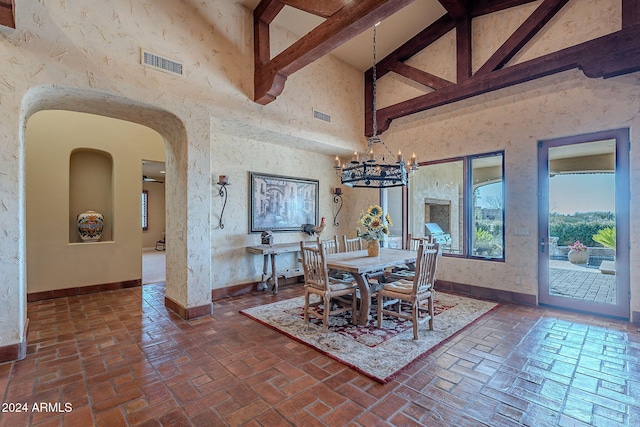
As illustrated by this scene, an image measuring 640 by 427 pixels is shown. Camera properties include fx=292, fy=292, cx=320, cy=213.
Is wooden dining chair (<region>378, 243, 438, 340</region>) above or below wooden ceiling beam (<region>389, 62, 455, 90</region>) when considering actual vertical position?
below

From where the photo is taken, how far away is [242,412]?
1958 mm

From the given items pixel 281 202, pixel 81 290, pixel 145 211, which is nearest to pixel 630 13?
pixel 281 202

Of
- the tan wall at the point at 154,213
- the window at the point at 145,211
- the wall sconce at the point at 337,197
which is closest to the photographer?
the wall sconce at the point at 337,197

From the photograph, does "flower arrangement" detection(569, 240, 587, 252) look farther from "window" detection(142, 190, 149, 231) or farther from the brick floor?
"window" detection(142, 190, 149, 231)

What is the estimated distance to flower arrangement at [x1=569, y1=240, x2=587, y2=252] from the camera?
3.96m

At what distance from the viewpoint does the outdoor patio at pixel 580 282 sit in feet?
12.5

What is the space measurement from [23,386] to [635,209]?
6.35 metres

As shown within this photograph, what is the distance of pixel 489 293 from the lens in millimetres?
4582

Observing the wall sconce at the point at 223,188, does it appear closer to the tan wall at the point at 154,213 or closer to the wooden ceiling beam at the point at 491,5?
the wooden ceiling beam at the point at 491,5

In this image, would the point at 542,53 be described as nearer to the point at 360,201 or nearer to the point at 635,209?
the point at 635,209

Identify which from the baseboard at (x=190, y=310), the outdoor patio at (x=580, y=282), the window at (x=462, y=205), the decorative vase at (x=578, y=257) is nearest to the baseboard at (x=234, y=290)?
the baseboard at (x=190, y=310)

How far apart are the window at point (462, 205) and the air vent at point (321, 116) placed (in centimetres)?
198

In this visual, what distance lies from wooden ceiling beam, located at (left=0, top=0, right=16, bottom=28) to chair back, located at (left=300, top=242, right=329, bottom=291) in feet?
11.0

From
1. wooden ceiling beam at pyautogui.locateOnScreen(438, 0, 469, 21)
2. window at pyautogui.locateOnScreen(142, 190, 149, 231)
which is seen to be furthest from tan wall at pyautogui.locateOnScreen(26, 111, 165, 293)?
window at pyautogui.locateOnScreen(142, 190, 149, 231)
